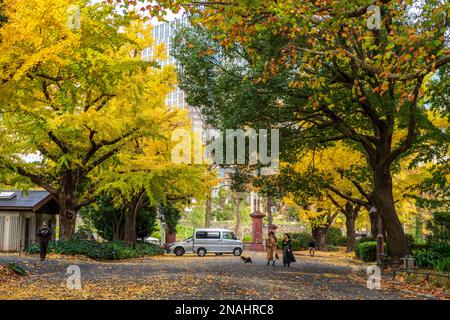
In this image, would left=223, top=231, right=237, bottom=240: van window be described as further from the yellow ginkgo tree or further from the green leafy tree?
the green leafy tree

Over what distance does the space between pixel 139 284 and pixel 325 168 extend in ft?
69.3

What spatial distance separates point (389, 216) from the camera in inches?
840

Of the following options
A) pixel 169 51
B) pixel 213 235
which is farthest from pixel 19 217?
pixel 169 51

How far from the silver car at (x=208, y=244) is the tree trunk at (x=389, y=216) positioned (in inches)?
784

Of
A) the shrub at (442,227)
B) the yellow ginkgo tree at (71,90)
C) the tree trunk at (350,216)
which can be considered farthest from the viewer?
the tree trunk at (350,216)

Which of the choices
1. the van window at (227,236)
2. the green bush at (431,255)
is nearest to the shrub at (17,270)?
the green bush at (431,255)

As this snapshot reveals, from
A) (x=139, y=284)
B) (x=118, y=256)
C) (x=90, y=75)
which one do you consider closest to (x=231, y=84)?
(x=90, y=75)

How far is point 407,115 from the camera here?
63.9 ft

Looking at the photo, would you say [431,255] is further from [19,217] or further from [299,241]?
[299,241]

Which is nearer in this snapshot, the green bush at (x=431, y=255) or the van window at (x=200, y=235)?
the green bush at (x=431, y=255)

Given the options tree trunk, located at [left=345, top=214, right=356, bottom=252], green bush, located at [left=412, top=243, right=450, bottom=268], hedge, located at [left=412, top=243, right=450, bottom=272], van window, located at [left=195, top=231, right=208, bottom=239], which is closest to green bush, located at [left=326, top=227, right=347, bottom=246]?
tree trunk, located at [left=345, top=214, right=356, bottom=252]

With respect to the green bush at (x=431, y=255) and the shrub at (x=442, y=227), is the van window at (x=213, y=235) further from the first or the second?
the green bush at (x=431, y=255)

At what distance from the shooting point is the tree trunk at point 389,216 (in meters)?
21.2

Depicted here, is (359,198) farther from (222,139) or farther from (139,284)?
Result: (139,284)
